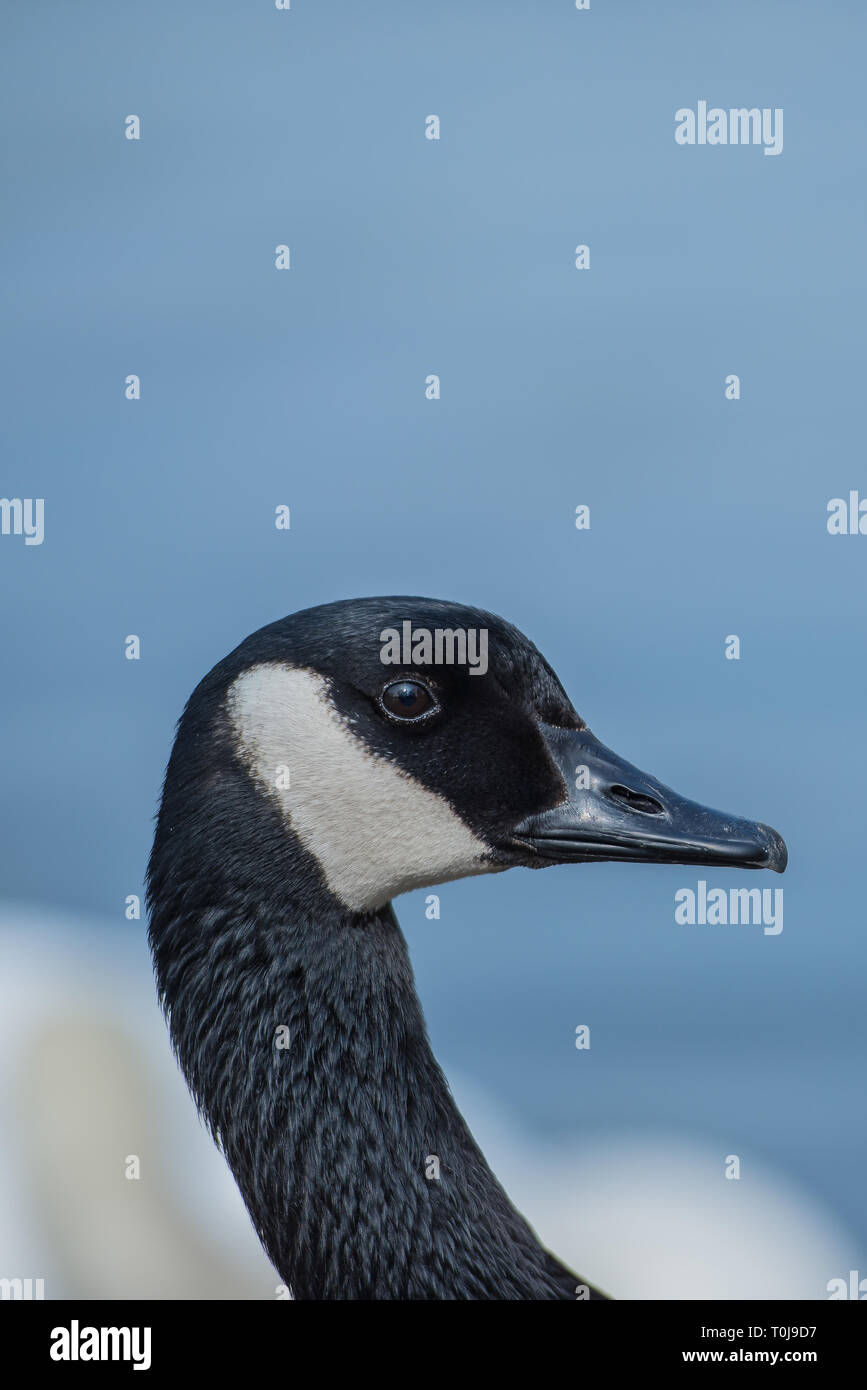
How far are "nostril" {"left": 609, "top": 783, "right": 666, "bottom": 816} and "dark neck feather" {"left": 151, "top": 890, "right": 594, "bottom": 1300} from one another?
378 millimetres

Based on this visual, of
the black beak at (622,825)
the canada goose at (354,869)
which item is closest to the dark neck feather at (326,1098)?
the canada goose at (354,869)

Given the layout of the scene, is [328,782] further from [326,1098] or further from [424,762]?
[326,1098]

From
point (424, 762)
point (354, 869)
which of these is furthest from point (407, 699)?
point (354, 869)

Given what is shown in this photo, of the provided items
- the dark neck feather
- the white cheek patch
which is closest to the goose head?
the white cheek patch

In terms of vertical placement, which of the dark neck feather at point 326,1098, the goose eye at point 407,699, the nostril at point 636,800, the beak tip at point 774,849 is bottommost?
the dark neck feather at point 326,1098

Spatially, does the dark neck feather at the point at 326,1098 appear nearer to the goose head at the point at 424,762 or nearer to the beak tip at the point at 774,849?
the goose head at the point at 424,762

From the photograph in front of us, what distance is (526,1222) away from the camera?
1.96m

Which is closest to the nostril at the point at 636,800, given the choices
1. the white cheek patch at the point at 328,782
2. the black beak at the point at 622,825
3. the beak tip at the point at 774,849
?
the black beak at the point at 622,825

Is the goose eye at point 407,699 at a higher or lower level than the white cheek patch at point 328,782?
higher

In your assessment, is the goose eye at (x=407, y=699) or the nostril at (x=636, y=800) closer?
the goose eye at (x=407, y=699)

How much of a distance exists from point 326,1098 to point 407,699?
0.55 m

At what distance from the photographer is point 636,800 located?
1.89 m

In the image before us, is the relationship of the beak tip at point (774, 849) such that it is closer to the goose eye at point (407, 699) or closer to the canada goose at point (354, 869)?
the canada goose at point (354, 869)

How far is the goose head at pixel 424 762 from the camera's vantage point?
5.79 ft
